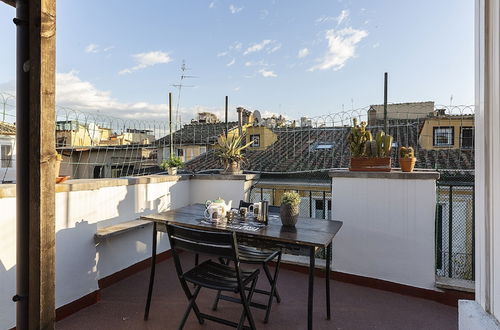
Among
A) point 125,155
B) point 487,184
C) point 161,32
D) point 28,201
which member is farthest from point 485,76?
point 161,32

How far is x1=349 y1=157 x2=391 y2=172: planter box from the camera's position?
9.21ft

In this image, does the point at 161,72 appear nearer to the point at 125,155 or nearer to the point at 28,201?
the point at 125,155

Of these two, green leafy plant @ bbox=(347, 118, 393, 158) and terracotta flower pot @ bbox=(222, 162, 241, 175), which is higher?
green leafy plant @ bbox=(347, 118, 393, 158)

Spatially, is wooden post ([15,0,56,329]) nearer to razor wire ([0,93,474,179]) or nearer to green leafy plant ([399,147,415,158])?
razor wire ([0,93,474,179])

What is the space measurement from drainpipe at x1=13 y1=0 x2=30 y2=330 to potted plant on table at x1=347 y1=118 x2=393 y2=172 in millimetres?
2746

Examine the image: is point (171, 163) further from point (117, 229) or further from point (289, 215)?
point (289, 215)

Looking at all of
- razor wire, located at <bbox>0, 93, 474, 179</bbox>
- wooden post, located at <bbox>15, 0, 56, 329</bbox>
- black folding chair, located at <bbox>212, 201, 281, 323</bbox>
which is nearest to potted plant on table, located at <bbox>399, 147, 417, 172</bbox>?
razor wire, located at <bbox>0, 93, 474, 179</bbox>

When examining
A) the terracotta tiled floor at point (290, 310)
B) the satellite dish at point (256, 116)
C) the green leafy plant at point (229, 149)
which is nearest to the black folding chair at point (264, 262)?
the terracotta tiled floor at point (290, 310)

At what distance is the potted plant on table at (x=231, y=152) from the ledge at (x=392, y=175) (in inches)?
53.7

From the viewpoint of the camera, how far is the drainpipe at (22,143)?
41.6 inches

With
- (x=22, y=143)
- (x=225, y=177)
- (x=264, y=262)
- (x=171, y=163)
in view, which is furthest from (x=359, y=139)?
(x=22, y=143)

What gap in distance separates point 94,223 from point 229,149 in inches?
73.7

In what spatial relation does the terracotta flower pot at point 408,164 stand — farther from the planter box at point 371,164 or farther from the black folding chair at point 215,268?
the black folding chair at point 215,268

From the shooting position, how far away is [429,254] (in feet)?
8.55
